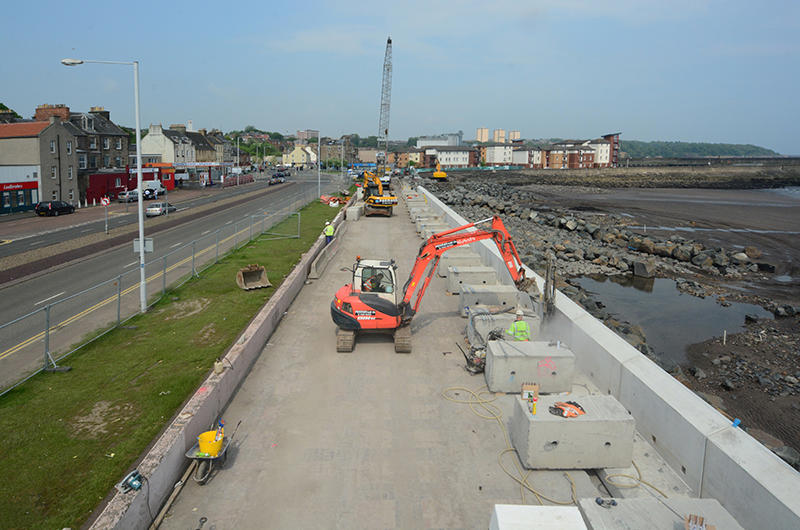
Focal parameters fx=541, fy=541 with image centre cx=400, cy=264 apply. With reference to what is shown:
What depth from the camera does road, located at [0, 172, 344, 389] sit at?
1460 centimetres

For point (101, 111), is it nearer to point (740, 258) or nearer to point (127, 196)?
point (127, 196)

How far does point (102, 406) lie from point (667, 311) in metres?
23.0

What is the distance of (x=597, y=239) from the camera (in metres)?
43.4

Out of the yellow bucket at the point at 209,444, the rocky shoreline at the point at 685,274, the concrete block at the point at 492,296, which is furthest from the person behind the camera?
the concrete block at the point at 492,296

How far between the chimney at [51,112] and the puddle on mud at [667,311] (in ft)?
191

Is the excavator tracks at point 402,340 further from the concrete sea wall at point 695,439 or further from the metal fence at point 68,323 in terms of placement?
the metal fence at point 68,323

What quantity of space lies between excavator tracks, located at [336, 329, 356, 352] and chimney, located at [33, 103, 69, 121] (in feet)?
196

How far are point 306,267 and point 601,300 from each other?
14.3 m

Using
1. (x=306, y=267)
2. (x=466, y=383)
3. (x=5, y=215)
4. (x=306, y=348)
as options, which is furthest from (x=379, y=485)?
(x=5, y=215)

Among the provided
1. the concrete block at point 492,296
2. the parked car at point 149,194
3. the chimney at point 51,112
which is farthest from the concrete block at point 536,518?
the chimney at point 51,112

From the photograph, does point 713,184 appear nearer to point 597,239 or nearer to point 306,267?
point 597,239

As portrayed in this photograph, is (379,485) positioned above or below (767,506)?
below

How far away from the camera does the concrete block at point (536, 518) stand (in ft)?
21.3

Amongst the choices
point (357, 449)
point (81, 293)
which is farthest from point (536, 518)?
point (81, 293)
